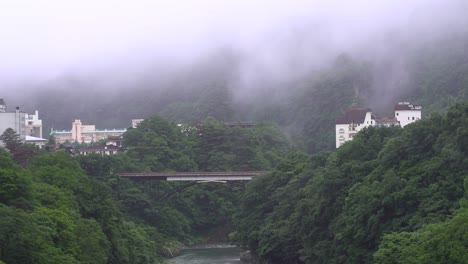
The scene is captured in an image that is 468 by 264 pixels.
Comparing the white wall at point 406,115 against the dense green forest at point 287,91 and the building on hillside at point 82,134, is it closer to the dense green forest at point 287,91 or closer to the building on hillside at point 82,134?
the dense green forest at point 287,91

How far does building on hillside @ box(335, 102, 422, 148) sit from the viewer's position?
90.9 metres

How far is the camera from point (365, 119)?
93.4 m

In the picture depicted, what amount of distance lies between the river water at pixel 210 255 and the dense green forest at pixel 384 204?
142 inches

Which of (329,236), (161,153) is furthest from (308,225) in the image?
(161,153)

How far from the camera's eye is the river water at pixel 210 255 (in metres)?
62.5

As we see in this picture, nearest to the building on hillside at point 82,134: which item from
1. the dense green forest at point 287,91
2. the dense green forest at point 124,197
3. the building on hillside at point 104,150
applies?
the dense green forest at point 287,91

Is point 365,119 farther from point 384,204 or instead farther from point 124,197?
point 384,204

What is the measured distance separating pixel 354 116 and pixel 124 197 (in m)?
28.2

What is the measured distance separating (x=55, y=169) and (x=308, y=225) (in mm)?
11665

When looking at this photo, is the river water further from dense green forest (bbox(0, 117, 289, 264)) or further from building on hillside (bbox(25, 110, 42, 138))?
building on hillside (bbox(25, 110, 42, 138))

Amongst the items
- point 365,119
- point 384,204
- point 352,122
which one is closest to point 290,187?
point 384,204

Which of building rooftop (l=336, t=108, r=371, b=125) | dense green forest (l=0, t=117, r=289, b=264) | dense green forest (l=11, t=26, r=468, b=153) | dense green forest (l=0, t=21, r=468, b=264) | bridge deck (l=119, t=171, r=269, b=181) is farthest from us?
dense green forest (l=11, t=26, r=468, b=153)

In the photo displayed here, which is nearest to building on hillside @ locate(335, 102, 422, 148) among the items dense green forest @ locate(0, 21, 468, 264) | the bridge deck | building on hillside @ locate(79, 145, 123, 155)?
dense green forest @ locate(0, 21, 468, 264)

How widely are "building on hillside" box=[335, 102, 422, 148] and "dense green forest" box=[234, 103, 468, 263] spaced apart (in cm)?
3241
